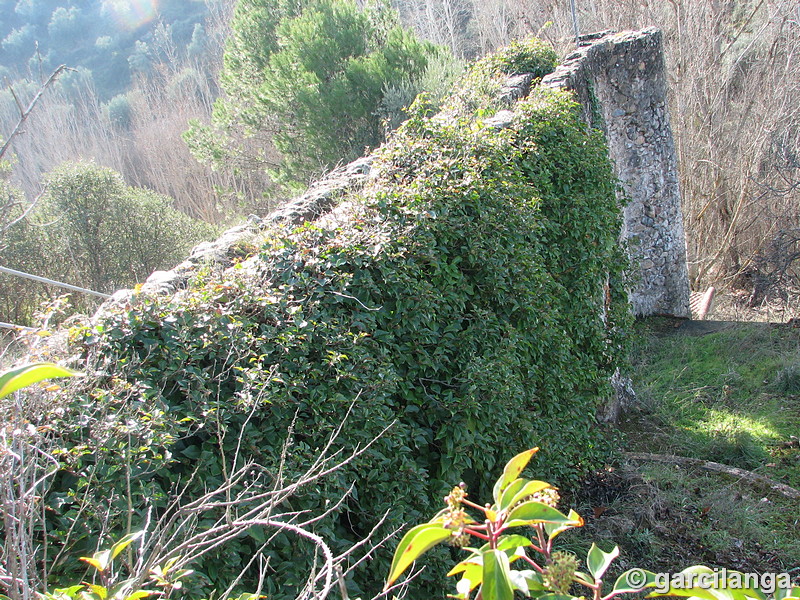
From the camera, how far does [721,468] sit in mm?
4781

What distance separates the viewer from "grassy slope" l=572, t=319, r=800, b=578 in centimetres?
385

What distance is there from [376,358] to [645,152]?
706cm

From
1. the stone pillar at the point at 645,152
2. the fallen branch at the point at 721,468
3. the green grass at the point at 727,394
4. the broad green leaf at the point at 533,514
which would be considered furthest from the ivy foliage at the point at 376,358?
the stone pillar at the point at 645,152

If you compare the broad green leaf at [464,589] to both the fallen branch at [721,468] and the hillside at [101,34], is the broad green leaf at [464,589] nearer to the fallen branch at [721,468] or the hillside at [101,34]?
the fallen branch at [721,468]

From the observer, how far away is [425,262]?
122 inches

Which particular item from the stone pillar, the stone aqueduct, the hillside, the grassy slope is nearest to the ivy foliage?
the grassy slope

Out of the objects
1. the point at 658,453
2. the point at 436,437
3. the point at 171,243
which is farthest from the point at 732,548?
the point at 171,243

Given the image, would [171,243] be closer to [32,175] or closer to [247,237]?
[247,237]

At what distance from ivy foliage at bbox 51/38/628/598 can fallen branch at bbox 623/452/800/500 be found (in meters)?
0.86

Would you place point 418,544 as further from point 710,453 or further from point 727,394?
point 727,394

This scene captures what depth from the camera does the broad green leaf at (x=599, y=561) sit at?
1031 millimetres

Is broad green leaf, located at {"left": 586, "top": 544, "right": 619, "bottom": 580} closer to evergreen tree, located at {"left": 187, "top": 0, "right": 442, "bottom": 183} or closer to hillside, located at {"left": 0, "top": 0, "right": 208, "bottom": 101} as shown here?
evergreen tree, located at {"left": 187, "top": 0, "right": 442, "bottom": 183}

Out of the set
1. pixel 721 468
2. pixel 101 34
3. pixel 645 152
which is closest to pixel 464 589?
pixel 721 468

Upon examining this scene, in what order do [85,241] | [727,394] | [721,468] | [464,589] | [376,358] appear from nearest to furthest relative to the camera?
[464,589] < [376,358] < [721,468] < [727,394] < [85,241]
